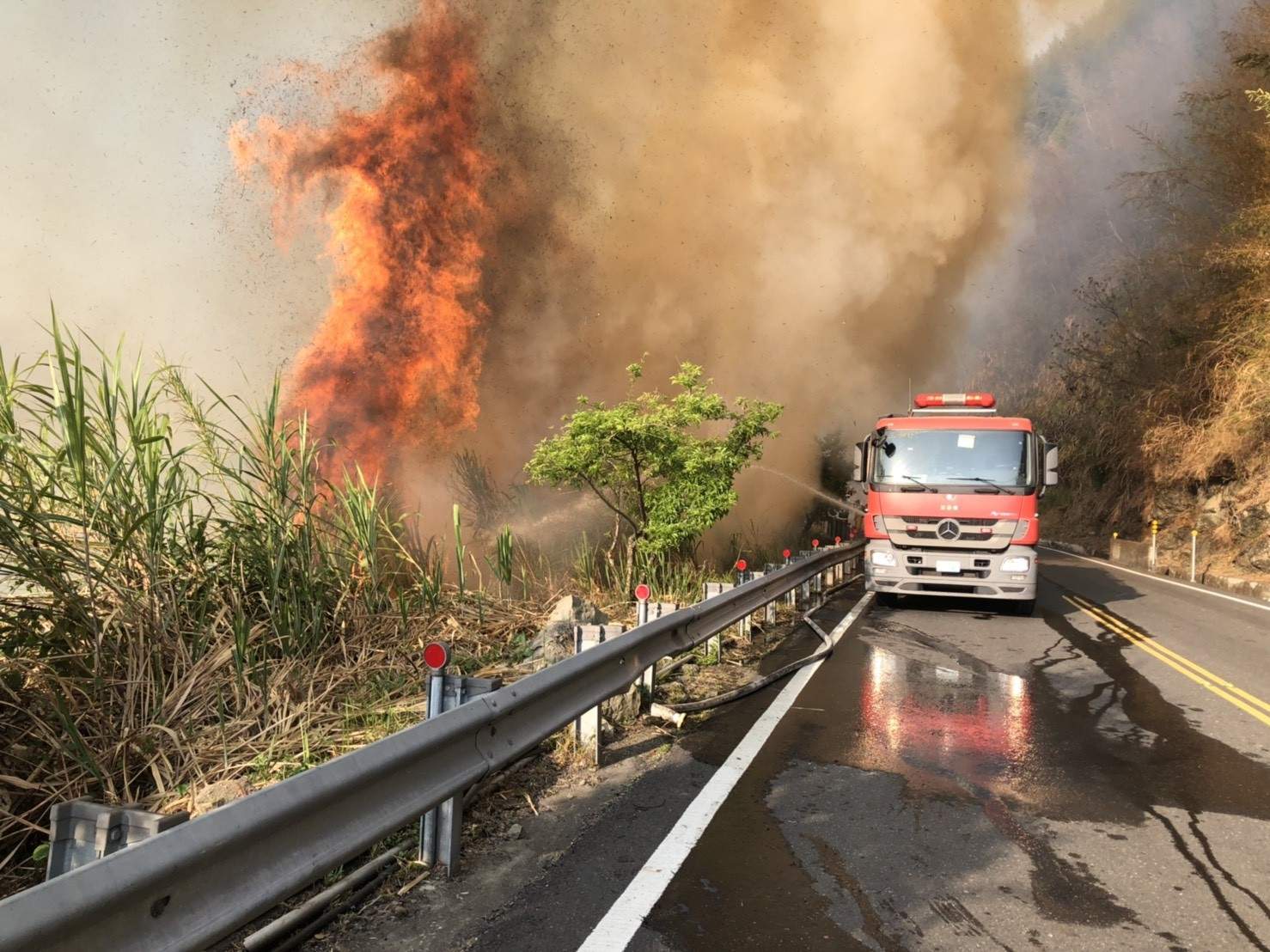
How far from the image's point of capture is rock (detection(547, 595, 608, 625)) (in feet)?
22.2

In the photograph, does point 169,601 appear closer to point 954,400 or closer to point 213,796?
point 213,796

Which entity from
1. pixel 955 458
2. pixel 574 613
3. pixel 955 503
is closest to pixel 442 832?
pixel 574 613

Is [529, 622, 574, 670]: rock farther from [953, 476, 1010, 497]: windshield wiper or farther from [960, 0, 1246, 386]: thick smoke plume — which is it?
[960, 0, 1246, 386]: thick smoke plume

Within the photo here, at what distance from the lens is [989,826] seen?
4.01 m

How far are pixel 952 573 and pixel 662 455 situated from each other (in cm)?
389

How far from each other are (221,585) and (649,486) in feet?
25.0

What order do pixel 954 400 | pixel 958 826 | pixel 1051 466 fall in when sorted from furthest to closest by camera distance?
pixel 954 400 → pixel 1051 466 → pixel 958 826

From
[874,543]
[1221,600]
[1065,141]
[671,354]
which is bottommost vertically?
[1221,600]

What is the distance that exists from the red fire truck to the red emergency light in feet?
3.24

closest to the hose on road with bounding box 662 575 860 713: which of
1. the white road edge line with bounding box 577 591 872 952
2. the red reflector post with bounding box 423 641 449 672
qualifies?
the white road edge line with bounding box 577 591 872 952

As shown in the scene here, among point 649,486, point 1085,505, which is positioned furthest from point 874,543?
point 1085,505

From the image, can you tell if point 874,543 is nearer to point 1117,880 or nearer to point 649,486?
point 649,486

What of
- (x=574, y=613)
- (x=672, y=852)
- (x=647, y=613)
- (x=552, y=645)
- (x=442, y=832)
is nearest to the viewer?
(x=442, y=832)

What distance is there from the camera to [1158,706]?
261 inches
